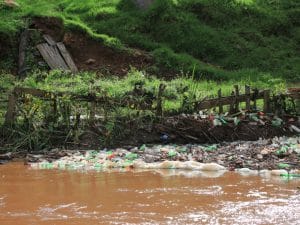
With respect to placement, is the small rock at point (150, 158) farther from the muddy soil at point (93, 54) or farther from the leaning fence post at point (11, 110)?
the muddy soil at point (93, 54)

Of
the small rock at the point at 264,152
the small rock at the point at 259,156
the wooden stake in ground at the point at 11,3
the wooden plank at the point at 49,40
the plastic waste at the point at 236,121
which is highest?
the wooden stake in ground at the point at 11,3

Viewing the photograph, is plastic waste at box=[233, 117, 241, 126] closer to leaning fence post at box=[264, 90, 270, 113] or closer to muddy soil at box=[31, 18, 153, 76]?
leaning fence post at box=[264, 90, 270, 113]

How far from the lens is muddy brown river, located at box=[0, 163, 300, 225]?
504cm

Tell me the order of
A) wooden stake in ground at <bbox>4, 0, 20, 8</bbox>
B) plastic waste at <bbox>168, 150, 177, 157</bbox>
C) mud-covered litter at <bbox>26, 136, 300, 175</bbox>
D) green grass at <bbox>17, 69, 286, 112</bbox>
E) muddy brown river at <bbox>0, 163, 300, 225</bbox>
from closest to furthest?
muddy brown river at <bbox>0, 163, 300, 225</bbox> < mud-covered litter at <bbox>26, 136, 300, 175</bbox> < plastic waste at <bbox>168, 150, 177, 157</bbox> < green grass at <bbox>17, 69, 286, 112</bbox> < wooden stake in ground at <bbox>4, 0, 20, 8</bbox>

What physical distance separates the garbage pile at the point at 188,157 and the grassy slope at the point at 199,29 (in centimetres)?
709

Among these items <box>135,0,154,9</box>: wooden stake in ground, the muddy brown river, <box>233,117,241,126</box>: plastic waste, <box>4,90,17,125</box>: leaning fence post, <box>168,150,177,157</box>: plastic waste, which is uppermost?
<box>135,0,154,9</box>: wooden stake in ground

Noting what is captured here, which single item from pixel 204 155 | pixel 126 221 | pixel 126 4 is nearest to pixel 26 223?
pixel 126 221

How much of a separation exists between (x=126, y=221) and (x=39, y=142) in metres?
4.83

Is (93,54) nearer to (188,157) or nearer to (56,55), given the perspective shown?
(56,55)

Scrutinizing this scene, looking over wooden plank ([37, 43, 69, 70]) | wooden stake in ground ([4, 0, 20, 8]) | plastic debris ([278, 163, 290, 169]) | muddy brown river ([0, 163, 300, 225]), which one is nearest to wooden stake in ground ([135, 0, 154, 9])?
wooden plank ([37, 43, 69, 70])

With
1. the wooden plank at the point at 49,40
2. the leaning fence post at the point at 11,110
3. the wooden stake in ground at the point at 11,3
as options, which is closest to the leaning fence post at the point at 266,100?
the leaning fence post at the point at 11,110

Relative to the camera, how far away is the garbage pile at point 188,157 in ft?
24.9

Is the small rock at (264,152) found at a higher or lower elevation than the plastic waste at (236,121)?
lower

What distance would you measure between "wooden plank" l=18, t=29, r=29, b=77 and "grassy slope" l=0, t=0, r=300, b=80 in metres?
0.38
